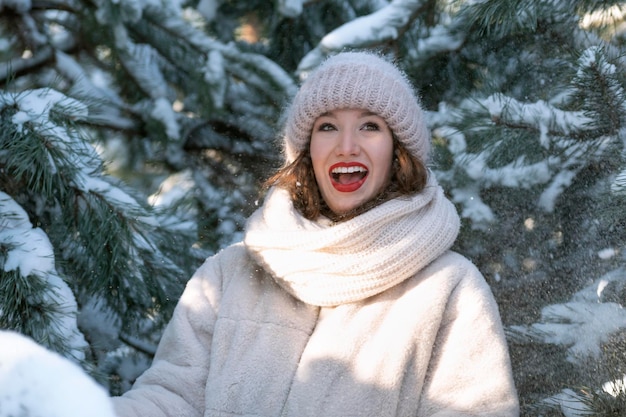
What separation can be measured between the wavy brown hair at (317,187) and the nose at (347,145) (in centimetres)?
12

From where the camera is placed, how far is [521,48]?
3.09m

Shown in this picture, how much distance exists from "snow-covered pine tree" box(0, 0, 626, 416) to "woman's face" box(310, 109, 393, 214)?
1.28ft

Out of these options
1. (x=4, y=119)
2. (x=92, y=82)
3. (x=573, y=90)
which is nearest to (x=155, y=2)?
(x=92, y=82)

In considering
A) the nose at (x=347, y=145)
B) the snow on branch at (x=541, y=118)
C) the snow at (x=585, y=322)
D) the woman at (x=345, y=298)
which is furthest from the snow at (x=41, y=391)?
the snow on branch at (x=541, y=118)

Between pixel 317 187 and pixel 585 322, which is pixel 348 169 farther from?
pixel 585 322

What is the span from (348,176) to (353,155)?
0.08 metres

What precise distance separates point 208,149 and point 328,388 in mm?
1935

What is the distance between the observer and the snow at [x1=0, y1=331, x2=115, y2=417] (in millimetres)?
1013

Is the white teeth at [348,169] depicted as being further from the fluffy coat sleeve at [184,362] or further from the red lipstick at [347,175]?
the fluffy coat sleeve at [184,362]

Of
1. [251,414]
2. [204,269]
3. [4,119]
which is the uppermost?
[4,119]

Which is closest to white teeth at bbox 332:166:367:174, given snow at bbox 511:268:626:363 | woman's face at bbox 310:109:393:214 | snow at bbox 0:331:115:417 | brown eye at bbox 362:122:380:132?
woman's face at bbox 310:109:393:214

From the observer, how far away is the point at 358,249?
2.25 m

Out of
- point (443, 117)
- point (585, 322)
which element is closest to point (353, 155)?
point (585, 322)

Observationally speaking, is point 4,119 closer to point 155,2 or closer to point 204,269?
point 204,269
